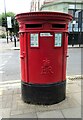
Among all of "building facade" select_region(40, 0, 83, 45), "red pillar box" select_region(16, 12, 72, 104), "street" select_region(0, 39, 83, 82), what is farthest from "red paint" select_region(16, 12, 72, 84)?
"building facade" select_region(40, 0, 83, 45)

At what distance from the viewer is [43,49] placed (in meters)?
4.11

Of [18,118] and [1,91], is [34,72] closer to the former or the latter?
[18,118]

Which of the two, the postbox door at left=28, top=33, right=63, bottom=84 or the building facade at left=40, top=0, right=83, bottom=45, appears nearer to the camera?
the postbox door at left=28, top=33, right=63, bottom=84

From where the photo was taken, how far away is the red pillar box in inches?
159

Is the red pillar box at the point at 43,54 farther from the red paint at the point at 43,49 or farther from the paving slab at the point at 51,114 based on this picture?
the paving slab at the point at 51,114

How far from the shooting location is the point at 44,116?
375cm

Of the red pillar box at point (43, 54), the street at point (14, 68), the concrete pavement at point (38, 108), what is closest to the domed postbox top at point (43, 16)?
the red pillar box at point (43, 54)

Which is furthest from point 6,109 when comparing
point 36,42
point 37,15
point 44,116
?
point 37,15

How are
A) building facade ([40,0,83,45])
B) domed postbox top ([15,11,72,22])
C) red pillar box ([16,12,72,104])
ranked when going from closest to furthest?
domed postbox top ([15,11,72,22]) → red pillar box ([16,12,72,104]) → building facade ([40,0,83,45])

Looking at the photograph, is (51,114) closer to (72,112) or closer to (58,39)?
(72,112)

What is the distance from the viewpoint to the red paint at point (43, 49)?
4.02 meters

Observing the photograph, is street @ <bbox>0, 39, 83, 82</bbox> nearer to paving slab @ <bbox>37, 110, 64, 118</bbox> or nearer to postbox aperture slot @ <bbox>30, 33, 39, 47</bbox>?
postbox aperture slot @ <bbox>30, 33, 39, 47</bbox>

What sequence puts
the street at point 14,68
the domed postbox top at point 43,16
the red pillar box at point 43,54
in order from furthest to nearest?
the street at point 14,68
the red pillar box at point 43,54
the domed postbox top at point 43,16

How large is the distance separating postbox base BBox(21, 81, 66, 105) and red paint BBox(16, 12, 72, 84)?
0.10 m
